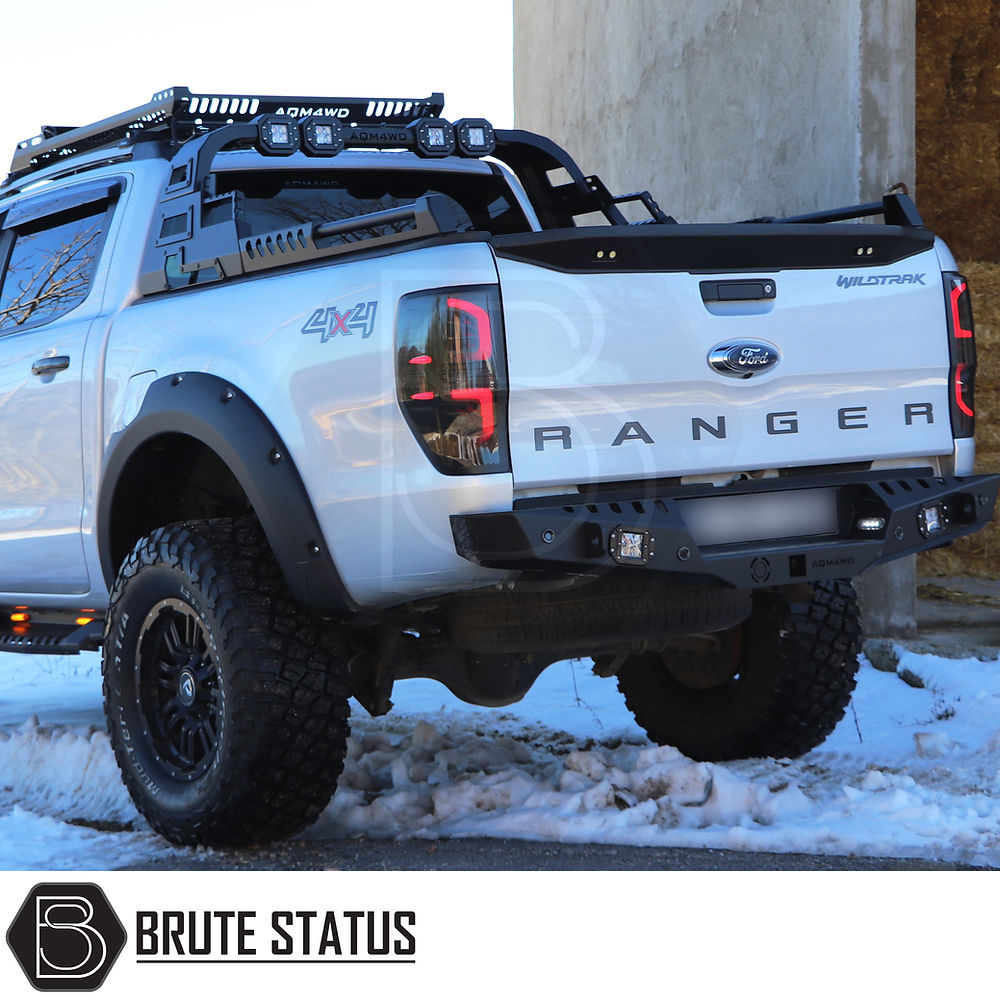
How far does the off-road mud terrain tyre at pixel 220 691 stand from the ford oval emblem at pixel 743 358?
1.17 meters

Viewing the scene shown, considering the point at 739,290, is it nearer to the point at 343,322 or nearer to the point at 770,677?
the point at 343,322

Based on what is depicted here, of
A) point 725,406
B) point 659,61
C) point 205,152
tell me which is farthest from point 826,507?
point 659,61

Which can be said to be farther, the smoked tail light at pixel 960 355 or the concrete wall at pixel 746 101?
the concrete wall at pixel 746 101

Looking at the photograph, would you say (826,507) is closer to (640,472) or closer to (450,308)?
(640,472)

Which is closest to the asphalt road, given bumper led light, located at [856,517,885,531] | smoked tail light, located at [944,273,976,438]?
bumper led light, located at [856,517,885,531]

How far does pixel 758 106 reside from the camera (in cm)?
650

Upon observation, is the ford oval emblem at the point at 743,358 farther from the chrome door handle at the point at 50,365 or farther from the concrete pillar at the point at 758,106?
the concrete pillar at the point at 758,106

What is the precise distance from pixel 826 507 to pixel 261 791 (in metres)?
1.53

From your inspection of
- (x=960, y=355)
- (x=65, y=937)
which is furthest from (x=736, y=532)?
(x=65, y=937)

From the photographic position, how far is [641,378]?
3178 mm

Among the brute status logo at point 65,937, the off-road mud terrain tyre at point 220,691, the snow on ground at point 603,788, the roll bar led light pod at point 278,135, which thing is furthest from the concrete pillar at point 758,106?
the brute status logo at point 65,937

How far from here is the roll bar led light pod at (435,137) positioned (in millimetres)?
4531

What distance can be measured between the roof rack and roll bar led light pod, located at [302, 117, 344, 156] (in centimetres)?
24

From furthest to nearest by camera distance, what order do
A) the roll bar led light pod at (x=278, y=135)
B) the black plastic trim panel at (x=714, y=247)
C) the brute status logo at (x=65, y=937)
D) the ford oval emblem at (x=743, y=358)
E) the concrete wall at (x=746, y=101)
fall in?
the concrete wall at (x=746, y=101) → the roll bar led light pod at (x=278, y=135) → the ford oval emblem at (x=743, y=358) → the black plastic trim panel at (x=714, y=247) → the brute status logo at (x=65, y=937)
